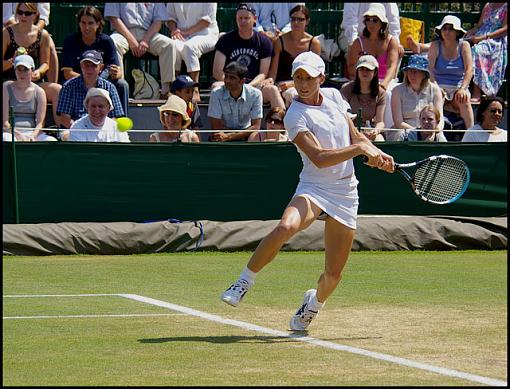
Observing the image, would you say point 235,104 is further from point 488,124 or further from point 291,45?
point 488,124

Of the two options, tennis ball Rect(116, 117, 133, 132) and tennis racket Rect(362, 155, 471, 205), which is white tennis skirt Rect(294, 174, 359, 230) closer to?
tennis racket Rect(362, 155, 471, 205)

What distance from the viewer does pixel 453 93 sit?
16422 millimetres

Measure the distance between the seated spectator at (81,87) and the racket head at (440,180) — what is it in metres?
6.97

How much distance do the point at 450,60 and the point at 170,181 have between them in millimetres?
5192

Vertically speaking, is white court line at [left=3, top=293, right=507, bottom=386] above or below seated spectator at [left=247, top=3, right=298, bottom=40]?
below

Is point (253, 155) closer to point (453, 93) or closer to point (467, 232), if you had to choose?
point (467, 232)

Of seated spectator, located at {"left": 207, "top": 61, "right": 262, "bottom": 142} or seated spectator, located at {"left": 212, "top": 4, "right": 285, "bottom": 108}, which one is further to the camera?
seated spectator, located at {"left": 212, "top": 4, "right": 285, "bottom": 108}

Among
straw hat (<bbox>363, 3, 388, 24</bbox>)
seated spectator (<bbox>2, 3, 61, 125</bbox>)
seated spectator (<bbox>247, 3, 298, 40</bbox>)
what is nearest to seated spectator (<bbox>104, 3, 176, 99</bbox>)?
seated spectator (<bbox>2, 3, 61, 125</bbox>)

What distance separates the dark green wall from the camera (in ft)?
44.3

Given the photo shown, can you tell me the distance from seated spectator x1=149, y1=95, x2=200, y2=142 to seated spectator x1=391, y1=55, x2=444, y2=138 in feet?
9.15

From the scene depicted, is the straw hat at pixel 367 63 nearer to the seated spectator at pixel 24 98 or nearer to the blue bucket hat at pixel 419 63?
the blue bucket hat at pixel 419 63

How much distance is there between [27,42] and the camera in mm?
15836

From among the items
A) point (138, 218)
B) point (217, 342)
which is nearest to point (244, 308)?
point (217, 342)

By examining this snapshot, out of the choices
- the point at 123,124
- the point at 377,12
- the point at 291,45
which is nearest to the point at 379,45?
the point at 377,12
